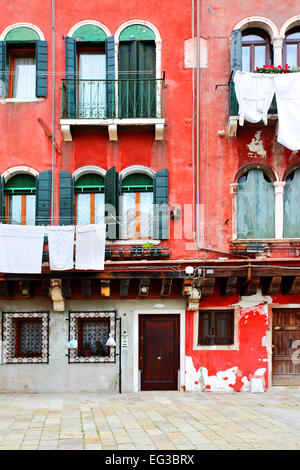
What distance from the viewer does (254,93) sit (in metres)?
11.5

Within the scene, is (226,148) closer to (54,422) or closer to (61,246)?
(61,246)

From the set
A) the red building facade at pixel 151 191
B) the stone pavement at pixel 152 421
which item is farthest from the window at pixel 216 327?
the stone pavement at pixel 152 421

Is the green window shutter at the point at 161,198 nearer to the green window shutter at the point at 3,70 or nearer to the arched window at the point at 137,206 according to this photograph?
the arched window at the point at 137,206

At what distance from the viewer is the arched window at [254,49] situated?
1247cm

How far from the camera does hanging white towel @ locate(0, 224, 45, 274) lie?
36.1 ft

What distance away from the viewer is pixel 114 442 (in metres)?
7.86

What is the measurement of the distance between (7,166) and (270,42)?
798cm

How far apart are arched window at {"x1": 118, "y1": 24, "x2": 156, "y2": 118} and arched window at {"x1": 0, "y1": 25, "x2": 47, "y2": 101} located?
216 centimetres

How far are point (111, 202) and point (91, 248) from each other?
1.55m

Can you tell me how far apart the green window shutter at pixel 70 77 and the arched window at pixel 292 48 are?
228 inches

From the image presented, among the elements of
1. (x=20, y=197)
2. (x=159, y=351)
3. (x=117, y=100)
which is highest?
(x=117, y=100)

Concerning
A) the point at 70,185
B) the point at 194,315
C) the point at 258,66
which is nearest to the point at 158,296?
the point at 194,315

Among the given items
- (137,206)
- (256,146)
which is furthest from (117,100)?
(256,146)

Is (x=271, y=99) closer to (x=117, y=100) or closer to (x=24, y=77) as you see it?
(x=117, y=100)
